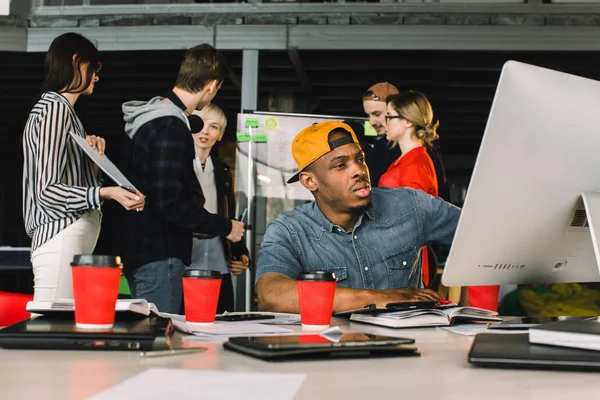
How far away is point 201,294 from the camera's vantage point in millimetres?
1554

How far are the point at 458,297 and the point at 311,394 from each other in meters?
4.81

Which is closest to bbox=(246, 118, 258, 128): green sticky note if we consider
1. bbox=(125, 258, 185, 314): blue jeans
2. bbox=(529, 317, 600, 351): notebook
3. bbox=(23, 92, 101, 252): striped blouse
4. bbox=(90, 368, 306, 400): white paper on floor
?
bbox=(125, 258, 185, 314): blue jeans

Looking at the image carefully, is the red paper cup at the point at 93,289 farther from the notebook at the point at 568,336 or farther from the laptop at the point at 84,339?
the notebook at the point at 568,336

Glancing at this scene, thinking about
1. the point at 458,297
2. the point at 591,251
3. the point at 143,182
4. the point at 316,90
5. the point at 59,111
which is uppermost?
the point at 316,90

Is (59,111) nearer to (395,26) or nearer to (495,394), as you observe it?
(495,394)

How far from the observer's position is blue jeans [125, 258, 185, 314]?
2.80 meters

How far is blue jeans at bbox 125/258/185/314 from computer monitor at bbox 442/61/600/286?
5.19 feet

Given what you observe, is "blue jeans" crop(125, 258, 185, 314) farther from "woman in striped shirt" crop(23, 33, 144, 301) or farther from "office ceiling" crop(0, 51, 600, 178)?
"office ceiling" crop(0, 51, 600, 178)

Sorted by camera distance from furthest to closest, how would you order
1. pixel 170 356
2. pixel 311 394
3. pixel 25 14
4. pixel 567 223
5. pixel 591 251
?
pixel 25 14 < pixel 591 251 < pixel 567 223 < pixel 170 356 < pixel 311 394

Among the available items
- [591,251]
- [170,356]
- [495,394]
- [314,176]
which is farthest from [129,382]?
[314,176]

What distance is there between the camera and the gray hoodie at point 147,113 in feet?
9.57

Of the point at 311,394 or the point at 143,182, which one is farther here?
the point at 143,182

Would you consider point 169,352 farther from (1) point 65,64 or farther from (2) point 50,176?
(1) point 65,64

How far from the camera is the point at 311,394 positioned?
87 cm
